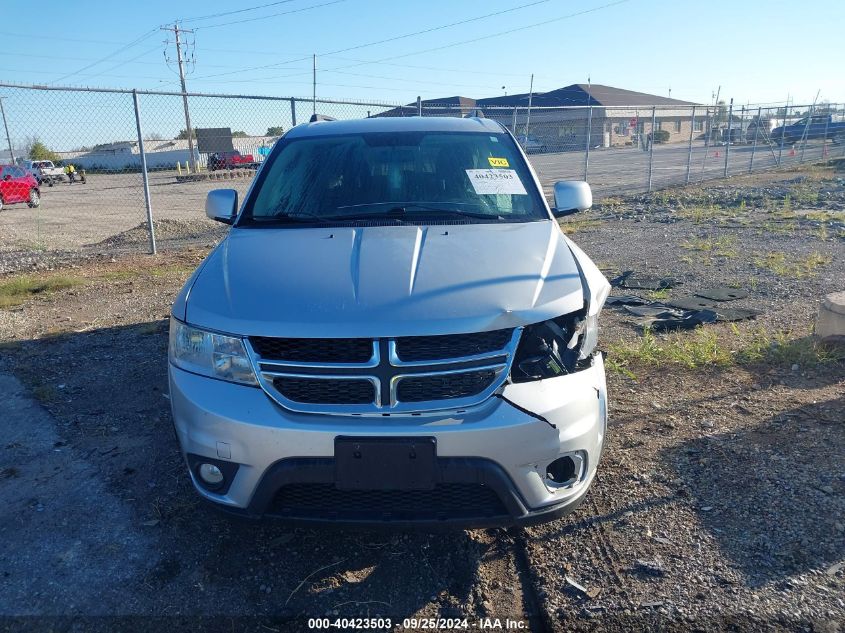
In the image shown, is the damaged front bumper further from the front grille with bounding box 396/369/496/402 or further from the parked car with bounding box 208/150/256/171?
the parked car with bounding box 208/150/256/171

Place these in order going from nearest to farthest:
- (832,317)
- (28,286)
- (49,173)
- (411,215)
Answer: (411,215) < (832,317) < (28,286) < (49,173)

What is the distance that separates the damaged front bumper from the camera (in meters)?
2.25

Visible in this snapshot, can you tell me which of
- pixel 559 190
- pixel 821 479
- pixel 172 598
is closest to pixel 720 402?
pixel 821 479

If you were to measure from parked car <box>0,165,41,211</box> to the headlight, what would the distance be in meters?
22.2

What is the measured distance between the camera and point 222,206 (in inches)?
151

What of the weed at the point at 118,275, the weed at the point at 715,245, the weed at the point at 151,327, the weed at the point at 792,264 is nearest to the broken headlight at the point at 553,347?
the weed at the point at 151,327

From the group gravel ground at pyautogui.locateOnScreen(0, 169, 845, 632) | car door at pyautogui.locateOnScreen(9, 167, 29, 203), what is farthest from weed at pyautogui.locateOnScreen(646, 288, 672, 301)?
car door at pyautogui.locateOnScreen(9, 167, 29, 203)

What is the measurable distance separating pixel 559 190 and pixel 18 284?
678 cm

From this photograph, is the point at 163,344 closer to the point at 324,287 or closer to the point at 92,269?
the point at 324,287

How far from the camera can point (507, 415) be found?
2305 mm

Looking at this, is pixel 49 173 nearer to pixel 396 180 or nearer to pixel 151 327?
pixel 151 327

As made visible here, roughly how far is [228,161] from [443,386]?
85.0 feet

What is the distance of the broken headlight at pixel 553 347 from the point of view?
244cm

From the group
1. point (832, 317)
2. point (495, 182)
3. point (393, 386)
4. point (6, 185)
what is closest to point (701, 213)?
point (832, 317)
